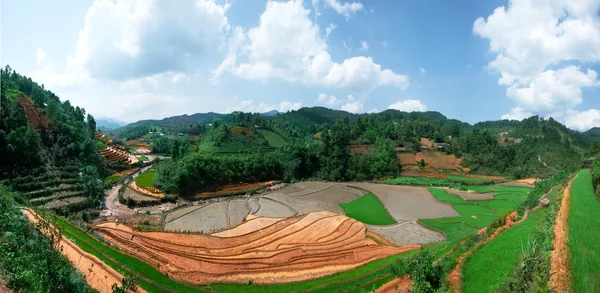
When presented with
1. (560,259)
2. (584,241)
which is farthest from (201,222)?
(584,241)

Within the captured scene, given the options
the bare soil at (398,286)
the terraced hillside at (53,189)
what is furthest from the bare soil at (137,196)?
the bare soil at (398,286)

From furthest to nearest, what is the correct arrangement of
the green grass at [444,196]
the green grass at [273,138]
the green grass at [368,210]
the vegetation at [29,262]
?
the green grass at [273,138]
the green grass at [444,196]
the green grass at [368,210]
the vegetation at [29,262]

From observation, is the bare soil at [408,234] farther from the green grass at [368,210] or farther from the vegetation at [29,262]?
the vegetation at [29,262]

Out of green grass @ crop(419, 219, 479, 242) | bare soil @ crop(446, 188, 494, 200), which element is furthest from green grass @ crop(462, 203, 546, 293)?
bare soil @ crop(446, 188, 494, 200)

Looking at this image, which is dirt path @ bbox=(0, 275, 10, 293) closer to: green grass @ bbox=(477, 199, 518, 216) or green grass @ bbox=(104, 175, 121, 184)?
green grass @ bbox=(477, 199, 518, 216)

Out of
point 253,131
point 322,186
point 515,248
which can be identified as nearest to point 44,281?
point 515,248
